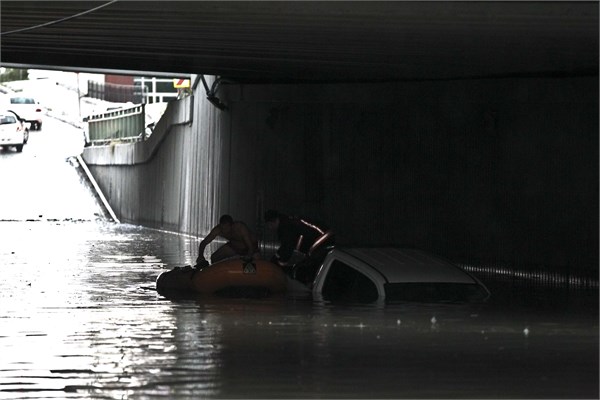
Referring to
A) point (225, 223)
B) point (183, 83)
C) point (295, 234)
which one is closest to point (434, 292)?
point (295, 234)

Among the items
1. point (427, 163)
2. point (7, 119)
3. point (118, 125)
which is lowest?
point (427, 163)

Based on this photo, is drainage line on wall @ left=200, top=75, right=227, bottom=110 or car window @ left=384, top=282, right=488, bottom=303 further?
drainage line on wall @ left=200, top=75, right=227, bottom=110

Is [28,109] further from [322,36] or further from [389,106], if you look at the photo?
[322,36]

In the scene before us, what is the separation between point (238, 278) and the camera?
20.9 m

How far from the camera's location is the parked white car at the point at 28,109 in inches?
3049

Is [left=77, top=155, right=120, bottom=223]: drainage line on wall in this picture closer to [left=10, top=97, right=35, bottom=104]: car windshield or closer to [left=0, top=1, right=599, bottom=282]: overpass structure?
[left=10, top=97, right=35, bottom=104]: car windshield

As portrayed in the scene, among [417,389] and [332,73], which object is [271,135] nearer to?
[332,73]

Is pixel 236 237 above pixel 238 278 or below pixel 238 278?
above

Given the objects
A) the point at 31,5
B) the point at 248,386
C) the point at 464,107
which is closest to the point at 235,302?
the point at 31,5

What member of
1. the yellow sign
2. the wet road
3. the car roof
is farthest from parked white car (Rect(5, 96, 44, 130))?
the car roof

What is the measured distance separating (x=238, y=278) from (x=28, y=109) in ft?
194

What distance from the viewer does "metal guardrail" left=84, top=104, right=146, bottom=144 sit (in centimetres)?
5531

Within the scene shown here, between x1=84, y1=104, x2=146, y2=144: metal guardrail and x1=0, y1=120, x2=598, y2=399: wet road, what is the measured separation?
28.8m

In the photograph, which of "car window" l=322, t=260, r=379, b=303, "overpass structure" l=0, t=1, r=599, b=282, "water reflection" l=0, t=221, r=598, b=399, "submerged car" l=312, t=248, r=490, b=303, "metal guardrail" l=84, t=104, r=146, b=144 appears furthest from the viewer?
"metal guardrail" l=84, t=104, r=146, b=144
